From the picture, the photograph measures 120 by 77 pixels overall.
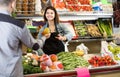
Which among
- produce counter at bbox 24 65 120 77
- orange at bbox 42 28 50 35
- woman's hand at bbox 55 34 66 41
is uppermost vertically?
orange at bbox 42 28 50 35

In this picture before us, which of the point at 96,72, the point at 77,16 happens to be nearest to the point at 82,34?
the point at 77,16

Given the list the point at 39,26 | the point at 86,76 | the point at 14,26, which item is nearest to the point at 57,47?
the point at 39,26

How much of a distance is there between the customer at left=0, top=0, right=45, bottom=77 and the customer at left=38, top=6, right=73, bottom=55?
6.39 feet

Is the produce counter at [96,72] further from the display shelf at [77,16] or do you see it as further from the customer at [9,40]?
the display shelf at [77,16]

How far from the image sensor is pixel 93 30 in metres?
5.70

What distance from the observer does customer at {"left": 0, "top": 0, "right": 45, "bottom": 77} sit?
2502 mm

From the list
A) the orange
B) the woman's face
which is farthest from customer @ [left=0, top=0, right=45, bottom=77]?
the woman's face

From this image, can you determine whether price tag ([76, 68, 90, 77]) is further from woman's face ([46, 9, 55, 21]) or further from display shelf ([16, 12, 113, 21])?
display shelf ([16, 12, 113, 21])

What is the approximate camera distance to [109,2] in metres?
5.79

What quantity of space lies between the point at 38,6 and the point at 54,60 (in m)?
1.28

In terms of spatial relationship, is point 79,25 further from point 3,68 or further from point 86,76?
point 3,68

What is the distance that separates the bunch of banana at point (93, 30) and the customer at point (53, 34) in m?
0.98

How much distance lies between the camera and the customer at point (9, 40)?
2502 mm

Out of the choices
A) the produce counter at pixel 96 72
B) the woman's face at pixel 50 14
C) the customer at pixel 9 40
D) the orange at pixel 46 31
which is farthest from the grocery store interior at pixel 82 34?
the customer at pixel 9 40
